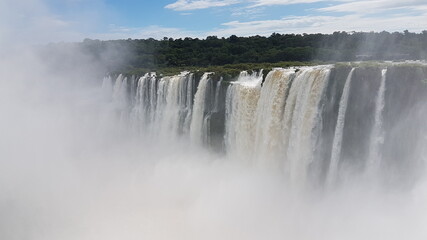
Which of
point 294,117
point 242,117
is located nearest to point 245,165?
point 242,117

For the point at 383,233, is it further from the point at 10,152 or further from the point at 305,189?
the point at 10,152

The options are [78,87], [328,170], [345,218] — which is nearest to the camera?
[345,218]

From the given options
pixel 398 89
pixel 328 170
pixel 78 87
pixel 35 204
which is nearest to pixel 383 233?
pixel 328 170

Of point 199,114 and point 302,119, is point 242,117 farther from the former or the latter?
point 302,119

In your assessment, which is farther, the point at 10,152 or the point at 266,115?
the point at 10,152

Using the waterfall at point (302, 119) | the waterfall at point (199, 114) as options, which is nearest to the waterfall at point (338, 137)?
the waterfall at point (302, 119)

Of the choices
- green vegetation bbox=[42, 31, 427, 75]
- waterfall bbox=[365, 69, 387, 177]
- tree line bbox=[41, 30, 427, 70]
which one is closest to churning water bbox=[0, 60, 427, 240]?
waterfall bbox=[365, 69, 387, 177]

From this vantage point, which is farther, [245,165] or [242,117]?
[242,117]

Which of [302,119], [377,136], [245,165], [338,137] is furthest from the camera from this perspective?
[245,165]
